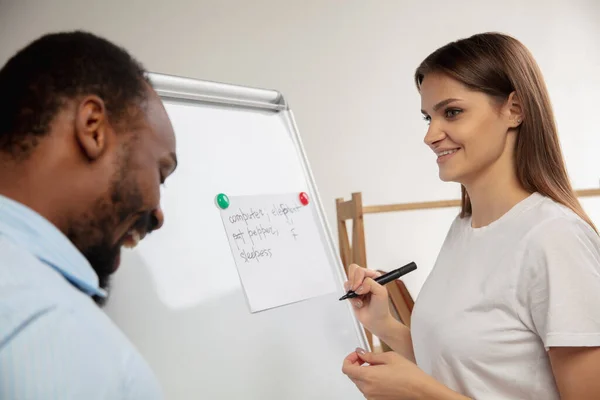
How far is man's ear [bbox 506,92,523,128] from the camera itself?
858mm

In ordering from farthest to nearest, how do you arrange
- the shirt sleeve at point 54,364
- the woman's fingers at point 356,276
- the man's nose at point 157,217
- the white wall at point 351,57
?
the white wall at point 351,57, the woman's fingers at point 356,276, the man's nose at point 157,217, the shirt sleeve at point 54,364

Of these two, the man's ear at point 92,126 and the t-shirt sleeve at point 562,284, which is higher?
→ the man's ear at point 92,126

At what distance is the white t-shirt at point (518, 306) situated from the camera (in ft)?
2.37

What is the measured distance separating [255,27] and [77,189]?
6.20 feet

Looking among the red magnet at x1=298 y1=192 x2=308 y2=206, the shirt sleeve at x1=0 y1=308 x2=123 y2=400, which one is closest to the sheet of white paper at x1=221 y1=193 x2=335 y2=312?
the red magnet at x1=298 y1=192 x2=308 y2=206

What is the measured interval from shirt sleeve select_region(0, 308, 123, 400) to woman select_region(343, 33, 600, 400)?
0.53 meters

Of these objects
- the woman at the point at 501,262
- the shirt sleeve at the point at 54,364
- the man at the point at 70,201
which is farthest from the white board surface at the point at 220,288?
the shirt sleeve at the point at 54,364

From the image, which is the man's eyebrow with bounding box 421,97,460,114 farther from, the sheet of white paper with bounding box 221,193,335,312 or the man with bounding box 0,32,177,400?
the man with bounding box 0,32,177,400

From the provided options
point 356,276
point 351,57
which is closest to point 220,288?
point 356,276

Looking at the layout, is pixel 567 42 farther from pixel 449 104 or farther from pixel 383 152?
pixel 449 104

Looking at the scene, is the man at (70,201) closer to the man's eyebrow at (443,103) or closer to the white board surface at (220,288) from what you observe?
the white board surface at (220,288)

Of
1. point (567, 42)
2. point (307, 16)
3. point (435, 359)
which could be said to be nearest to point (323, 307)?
point (435, 359)

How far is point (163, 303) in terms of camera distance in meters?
0.82

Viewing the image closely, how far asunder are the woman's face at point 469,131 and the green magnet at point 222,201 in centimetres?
38
